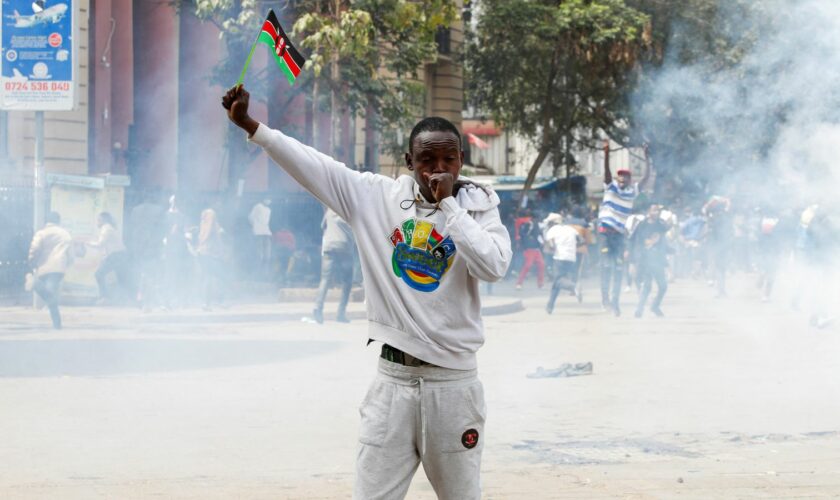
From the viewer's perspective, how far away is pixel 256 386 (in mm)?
9461

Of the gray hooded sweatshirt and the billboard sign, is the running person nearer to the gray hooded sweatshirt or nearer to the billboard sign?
the gray hooded sweatshirt

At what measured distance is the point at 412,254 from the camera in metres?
3.71

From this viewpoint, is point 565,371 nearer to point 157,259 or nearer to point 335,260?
point 335,260

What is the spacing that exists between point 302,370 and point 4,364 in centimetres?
252

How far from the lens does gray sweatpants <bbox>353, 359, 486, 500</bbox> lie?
145 inches

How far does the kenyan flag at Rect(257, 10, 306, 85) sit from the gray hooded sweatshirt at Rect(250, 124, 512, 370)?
1.86 ft

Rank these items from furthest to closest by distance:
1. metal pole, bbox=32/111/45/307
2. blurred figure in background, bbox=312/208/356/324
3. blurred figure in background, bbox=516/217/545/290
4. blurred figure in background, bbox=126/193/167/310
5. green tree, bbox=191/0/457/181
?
blurred figure in background, bbox=516/217/545/290, green tree, bbox=191/0/457/181, blurred figure in background, bbox=126/193/167/310, metal pole, bbox=32/111/45/307, blurred figure in background, bbox=312/208/356/324

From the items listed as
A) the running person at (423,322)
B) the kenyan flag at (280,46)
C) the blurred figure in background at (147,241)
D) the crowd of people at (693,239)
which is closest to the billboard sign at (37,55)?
the blurred figure in background at (147,241)

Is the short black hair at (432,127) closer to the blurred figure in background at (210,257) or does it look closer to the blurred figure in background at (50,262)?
the blurred figure in background at (50,262)

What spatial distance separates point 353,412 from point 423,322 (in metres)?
4.60

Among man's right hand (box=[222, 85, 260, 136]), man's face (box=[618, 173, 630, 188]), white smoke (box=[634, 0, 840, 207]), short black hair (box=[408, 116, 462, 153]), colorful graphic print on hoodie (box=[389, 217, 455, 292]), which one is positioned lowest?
colorful graphic print on hoodie (box=[389, 217, 455, 292])

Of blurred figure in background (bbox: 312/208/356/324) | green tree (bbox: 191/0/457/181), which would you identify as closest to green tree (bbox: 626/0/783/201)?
green tree (bbox: 191/0/457/181)

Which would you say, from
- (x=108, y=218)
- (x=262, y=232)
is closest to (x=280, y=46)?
(x=108, y=218)

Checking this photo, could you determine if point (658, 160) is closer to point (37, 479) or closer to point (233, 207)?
point (233, 207)
